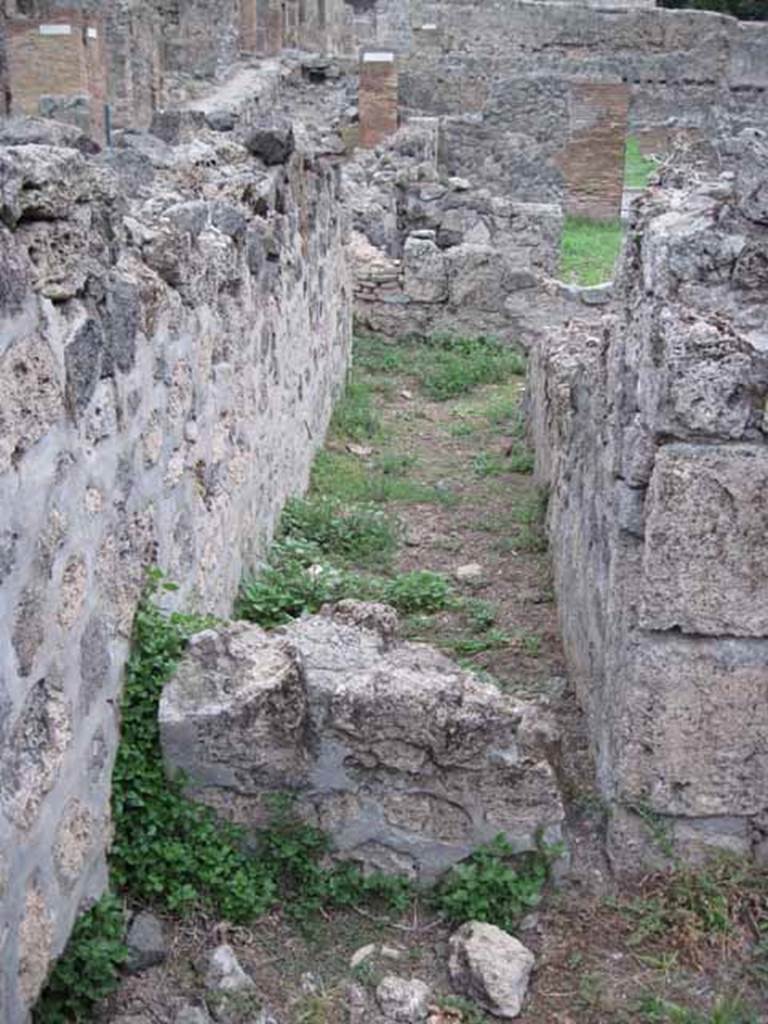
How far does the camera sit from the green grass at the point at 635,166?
19.4 m

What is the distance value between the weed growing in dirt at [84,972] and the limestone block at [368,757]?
0.47 meters

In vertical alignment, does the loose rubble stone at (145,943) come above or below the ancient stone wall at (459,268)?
below

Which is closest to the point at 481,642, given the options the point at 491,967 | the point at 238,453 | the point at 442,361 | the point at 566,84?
the point at 238,453

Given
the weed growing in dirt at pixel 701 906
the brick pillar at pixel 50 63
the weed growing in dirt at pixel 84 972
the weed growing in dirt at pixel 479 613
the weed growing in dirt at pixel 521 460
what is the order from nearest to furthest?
the weed growing in dirt at pixel 84 972
the weed growing in dirt at pixel 701 906
the weed growing in dirt at pixel 479 613
the weed growing in dirt at pixel 521 460
the brick pillar at pixel 50 63

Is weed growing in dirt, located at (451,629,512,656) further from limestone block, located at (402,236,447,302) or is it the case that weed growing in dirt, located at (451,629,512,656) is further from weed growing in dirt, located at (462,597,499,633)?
limestone block, located at (402,236,447,302)

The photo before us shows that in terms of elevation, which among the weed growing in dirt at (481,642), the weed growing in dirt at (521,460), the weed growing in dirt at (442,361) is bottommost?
the weed growing in dirt at (442,361)

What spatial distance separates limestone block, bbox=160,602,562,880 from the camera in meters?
3.21

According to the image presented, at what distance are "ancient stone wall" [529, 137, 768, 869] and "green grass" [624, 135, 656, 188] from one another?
16.1 metres

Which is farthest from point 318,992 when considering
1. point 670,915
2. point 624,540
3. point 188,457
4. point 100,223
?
point 100,223

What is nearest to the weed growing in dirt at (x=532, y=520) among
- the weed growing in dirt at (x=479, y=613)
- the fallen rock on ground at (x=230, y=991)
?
the weed growing in dirt at (x=479, y=613)

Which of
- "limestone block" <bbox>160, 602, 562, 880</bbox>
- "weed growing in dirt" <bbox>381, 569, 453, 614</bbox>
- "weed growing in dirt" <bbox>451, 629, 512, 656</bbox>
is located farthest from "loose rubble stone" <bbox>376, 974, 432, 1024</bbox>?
"weed growing in dirt" <bbox>381, 569, 453, 614</bbox>

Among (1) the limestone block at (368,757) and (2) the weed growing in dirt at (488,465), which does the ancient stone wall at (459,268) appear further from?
(1) the limestone block at (368,757)

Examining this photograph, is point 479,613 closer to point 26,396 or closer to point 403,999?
point 403,999

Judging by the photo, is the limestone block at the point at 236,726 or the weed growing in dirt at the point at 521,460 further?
the weed growing in dirt at the point at 521,460
